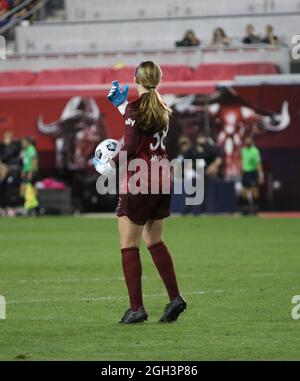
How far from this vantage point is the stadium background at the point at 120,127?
14.0 meters

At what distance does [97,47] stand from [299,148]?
785 cm

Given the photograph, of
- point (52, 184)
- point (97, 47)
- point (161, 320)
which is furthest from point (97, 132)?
point (161, 320)

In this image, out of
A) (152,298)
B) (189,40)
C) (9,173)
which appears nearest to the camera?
(152,298)

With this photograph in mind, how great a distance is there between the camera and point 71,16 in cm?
3556

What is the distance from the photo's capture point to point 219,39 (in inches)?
1268

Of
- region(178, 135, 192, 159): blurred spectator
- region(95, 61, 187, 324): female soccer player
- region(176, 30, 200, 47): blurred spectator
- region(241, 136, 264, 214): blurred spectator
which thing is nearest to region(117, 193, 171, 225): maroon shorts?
region(95, 61, 187, 324): female soccer player

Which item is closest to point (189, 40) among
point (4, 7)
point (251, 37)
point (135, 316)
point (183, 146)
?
point (251, 37)

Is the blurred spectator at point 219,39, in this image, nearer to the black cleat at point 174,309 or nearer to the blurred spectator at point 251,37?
the blurred spectator at point 251,37

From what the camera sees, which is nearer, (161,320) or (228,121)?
(161,320)

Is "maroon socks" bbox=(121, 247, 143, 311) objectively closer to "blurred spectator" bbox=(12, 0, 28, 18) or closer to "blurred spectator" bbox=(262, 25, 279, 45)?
"blurred spectator" bbox=(262, 25, 279, 45)

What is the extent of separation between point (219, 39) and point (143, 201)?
22.4 m

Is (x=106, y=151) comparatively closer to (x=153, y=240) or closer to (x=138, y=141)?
(x=138, y=141)

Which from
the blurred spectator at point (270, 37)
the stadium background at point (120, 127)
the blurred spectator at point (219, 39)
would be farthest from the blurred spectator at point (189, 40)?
the blurred spectator at point (270, 37)
